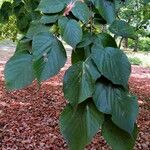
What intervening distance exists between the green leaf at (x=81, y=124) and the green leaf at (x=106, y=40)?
0.15 metres

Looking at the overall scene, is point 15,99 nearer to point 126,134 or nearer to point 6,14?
point 6,14

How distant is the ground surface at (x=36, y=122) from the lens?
4.50m

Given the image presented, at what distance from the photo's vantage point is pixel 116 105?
0.66 metres

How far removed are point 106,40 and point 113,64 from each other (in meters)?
0.09

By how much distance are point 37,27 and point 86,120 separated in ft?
0.86

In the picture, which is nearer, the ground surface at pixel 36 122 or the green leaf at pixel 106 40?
the green leaf at pixel 106 40

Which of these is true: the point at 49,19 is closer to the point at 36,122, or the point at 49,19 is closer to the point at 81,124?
the point at 81,124

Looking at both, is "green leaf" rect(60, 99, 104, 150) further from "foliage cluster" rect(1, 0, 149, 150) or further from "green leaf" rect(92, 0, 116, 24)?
"green leaf" rect(92, 0, 116, 24)

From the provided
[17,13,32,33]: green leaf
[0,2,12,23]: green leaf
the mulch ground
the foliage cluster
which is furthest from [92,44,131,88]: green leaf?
the mulch ground

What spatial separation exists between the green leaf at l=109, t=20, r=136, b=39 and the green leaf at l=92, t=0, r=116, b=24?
0.06 ft

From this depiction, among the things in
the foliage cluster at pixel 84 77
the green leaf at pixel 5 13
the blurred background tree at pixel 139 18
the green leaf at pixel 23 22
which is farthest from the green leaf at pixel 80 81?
the green leaf at pixel 5 13

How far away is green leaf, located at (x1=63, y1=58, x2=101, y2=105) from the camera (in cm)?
65

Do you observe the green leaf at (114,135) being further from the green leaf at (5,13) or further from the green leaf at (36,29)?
the green leaf at (5,13)

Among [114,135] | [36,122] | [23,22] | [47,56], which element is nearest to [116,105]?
[114,135]
